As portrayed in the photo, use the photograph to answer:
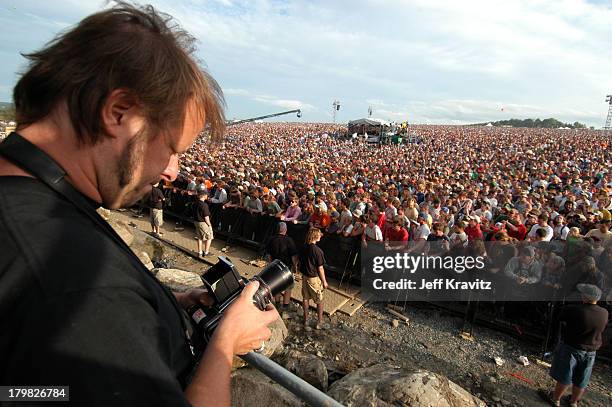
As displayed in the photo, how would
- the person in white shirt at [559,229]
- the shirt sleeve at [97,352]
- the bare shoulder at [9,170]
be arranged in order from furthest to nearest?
the person in white shirt at [559,229]
the bare shoulder at [9,170]
the shirt sleeve at [97,352]

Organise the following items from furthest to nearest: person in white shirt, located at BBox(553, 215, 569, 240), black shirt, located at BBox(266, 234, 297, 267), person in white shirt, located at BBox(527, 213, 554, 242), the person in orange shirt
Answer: the person in orange shirt → person in white shirt, located at BBox(553, 215, 569, 240) → person in white shirt, located at BBox(527, 213, 554, 242) → black shirt, located at BBox(266, 234, 297, 267)

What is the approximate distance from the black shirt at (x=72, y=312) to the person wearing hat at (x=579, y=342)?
649 centimetres

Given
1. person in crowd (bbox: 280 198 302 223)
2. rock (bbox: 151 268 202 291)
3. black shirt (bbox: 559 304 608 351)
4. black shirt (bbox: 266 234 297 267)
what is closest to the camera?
black shirt (bbox: 559 304 608 351)

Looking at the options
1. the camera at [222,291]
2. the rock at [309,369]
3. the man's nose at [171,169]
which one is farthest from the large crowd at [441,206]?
the rock at [309,369]

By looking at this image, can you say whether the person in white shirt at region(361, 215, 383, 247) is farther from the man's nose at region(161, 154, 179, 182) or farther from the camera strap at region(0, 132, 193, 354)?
the camera strap at region(0, 132, 193, 354)

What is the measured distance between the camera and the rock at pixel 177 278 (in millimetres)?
5853

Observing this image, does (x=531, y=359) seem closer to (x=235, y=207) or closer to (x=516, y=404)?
(x=516, y=404)

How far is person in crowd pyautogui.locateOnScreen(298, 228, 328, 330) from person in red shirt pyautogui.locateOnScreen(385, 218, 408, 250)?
2168 mm

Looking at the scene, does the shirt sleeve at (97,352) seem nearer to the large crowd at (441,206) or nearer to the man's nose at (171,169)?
the man's nose at (171,169)

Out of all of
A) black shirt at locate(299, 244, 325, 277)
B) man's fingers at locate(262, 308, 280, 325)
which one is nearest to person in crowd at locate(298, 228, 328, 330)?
black shirt at locate(299, 244, 325, 277)

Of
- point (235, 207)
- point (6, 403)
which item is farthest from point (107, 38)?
point (235, 207)

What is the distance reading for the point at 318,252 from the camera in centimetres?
760

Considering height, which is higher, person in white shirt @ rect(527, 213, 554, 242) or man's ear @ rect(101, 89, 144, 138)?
man's ear @ rect(101, 89, 144, 138)

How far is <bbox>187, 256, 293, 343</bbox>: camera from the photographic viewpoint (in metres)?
1.37
